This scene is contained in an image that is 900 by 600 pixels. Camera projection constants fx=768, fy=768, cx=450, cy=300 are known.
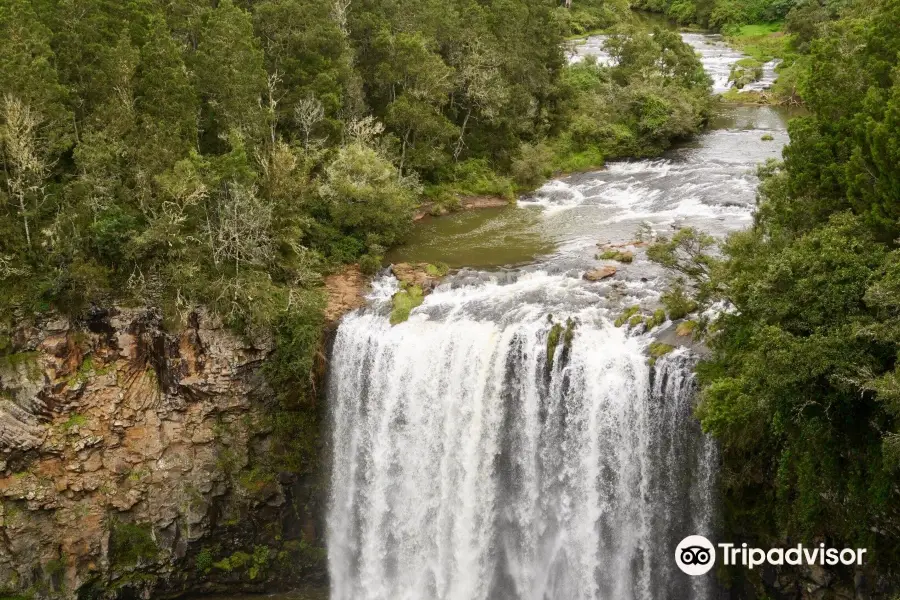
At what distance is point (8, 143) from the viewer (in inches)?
1066

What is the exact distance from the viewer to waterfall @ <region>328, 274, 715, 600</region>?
79.3ft

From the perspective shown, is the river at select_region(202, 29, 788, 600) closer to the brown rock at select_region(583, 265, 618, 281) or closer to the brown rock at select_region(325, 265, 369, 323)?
the brown rock at select_region(583, 265, 618, 281)

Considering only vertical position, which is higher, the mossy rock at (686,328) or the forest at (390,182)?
the forest at (390,182)

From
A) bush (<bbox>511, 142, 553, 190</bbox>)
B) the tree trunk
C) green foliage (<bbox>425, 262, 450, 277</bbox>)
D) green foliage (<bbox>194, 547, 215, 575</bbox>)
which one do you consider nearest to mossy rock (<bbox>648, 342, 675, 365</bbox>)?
green foliage (<bbox>425, 262, 450, 277</bbox>)

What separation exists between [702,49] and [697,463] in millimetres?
65508

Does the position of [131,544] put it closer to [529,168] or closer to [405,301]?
[405,301]

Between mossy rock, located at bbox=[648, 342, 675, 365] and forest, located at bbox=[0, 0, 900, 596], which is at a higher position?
forest, located at bbox=[0, 0, 900, 596]

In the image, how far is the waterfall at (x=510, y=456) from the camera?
24.2m

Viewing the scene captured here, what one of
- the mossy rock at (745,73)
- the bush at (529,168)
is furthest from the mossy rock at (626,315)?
the mossy rock at (745,73)

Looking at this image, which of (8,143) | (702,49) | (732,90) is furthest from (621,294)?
(702,49)

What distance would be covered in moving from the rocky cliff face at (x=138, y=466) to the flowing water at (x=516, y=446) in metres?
3.11

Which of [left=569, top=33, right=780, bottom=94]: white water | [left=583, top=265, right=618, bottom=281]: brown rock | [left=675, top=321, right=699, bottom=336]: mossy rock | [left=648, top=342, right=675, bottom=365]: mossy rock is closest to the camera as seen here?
[left=648, top=342, right=675, bottom=365]: mossy rock

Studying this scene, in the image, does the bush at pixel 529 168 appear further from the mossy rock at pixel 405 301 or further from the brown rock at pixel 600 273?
the mossy rock at pixel 405 301

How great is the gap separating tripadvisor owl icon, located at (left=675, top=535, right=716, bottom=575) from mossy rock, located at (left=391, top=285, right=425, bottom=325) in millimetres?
12745
